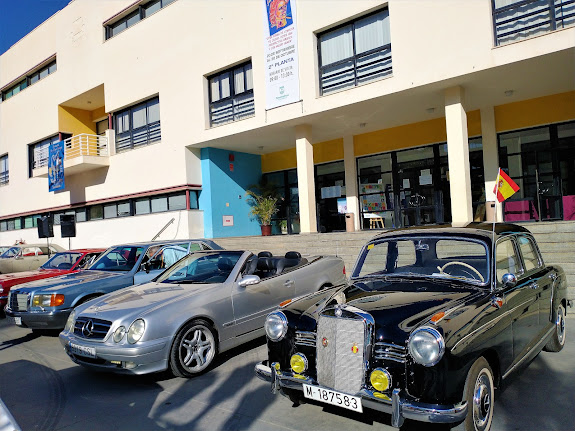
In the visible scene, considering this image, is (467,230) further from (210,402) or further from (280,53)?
(280,53)

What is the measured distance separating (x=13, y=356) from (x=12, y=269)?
9036mm

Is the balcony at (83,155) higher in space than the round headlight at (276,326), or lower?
higher

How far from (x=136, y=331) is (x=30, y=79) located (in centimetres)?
2615

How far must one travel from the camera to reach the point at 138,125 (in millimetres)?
18219

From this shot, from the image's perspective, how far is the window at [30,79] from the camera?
23.4 meters

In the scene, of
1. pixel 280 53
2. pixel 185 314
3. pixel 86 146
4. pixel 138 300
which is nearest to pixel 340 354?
pixel 185 314

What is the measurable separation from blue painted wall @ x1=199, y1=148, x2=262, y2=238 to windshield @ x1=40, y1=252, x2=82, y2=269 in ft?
20.0

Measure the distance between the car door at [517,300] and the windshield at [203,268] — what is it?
11.2ft

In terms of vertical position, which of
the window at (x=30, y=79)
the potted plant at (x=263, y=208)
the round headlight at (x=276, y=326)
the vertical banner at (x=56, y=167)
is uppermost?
the window at (x=30, y=79)

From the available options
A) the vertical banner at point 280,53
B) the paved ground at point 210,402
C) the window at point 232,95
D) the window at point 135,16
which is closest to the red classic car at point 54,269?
the paved ground at point 210,402

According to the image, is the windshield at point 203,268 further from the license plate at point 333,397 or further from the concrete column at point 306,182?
the concrete column at point 306,182

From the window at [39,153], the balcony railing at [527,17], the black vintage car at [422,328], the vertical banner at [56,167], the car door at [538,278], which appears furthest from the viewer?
the window at [39,153]

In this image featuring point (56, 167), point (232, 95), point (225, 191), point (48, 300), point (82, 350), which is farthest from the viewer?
point (56, 167)

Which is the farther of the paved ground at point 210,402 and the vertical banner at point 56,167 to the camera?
the vertical banner at point 56,167
